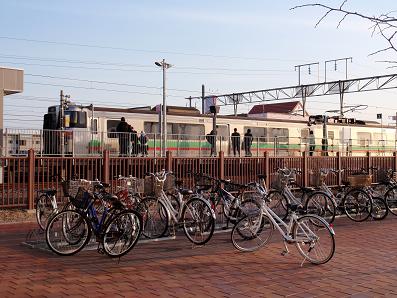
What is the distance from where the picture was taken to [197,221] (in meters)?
8.73

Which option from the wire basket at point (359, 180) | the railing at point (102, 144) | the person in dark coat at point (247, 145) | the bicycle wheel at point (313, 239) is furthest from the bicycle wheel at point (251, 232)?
the person in dark coat at point (247, 145)

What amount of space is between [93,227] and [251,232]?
8.05 feet

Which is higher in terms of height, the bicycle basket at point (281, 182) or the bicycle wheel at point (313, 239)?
the bicycle basket at point (281, 182)

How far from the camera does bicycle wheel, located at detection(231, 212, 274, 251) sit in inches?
326

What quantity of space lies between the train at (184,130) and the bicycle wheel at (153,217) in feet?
27.8

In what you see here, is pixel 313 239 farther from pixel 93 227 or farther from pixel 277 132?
pixel 277 132

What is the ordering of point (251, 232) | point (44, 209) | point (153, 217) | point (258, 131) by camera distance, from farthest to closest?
point (258, 131), point (44, 209), point (153, 217), point (251, 232)

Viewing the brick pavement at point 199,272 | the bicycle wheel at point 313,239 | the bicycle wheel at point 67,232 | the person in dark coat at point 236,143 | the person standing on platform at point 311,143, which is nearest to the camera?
the brick pavement at point 199,272

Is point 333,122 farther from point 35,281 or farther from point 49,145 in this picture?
point 35,281

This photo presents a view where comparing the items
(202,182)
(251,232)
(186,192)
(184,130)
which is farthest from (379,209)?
(184,130)

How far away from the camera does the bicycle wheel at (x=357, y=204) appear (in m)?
11.6

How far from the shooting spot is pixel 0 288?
6086 millimetres

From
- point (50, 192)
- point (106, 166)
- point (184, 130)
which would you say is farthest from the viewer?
point (184, 130)

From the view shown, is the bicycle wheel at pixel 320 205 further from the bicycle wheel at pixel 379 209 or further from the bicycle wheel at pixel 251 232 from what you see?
the bicycle wheel at pixel 251 232
